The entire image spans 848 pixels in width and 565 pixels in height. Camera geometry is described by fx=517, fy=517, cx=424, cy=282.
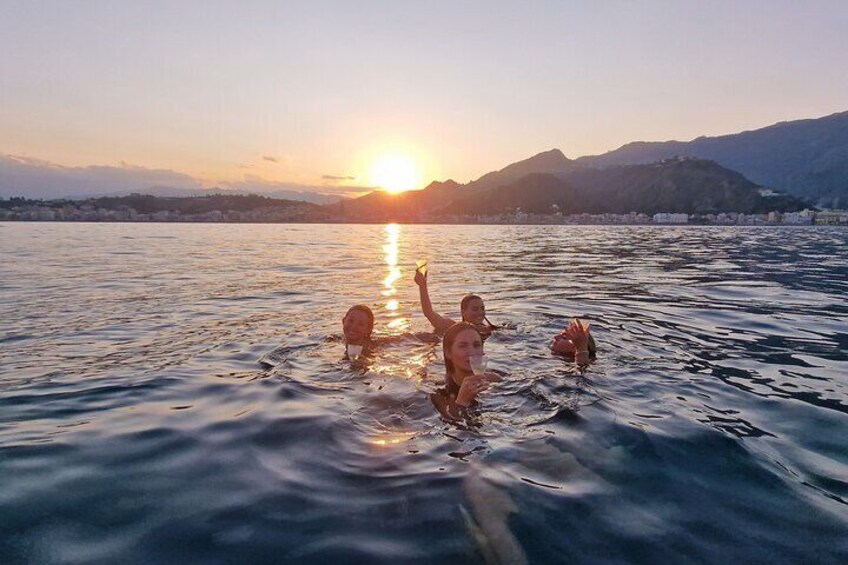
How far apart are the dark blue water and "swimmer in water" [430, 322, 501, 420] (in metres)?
0.27

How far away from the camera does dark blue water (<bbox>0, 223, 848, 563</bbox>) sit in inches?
161

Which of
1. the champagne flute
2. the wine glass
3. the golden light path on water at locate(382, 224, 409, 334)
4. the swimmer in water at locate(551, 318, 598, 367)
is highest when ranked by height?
the wine glass

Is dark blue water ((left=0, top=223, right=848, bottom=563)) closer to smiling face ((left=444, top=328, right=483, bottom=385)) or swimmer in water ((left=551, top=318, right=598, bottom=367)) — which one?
swimmer in water ((left=551, top=318, right=598, bottom=367))

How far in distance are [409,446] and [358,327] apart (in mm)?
4551

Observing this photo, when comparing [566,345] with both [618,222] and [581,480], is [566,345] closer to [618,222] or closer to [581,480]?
[581,480]

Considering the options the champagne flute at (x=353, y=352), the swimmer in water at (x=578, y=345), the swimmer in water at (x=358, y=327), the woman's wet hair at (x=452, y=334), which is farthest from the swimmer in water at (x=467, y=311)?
the woman's wet hair at (x=452, y=334)

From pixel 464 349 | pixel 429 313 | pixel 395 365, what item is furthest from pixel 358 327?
pixel 464 349

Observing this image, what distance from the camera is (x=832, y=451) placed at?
226 inches

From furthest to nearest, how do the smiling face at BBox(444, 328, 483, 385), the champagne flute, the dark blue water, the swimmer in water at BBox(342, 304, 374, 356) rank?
the swimmer in water at BBox(342, 304, 374, 356) < the champagne flute < the smiling face at BBox(444, 328, 483, 385) < the dark blue water

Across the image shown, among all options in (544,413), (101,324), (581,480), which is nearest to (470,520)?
(581,480)

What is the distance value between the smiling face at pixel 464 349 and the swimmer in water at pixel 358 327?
301 cm

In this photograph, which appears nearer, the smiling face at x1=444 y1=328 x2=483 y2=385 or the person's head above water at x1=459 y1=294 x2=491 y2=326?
the smiling face at x1=444 y1=328 x2=483 y2=385

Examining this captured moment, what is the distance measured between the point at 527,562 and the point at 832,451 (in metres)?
4.26

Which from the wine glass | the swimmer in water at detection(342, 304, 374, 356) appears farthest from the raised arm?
the wine glass
